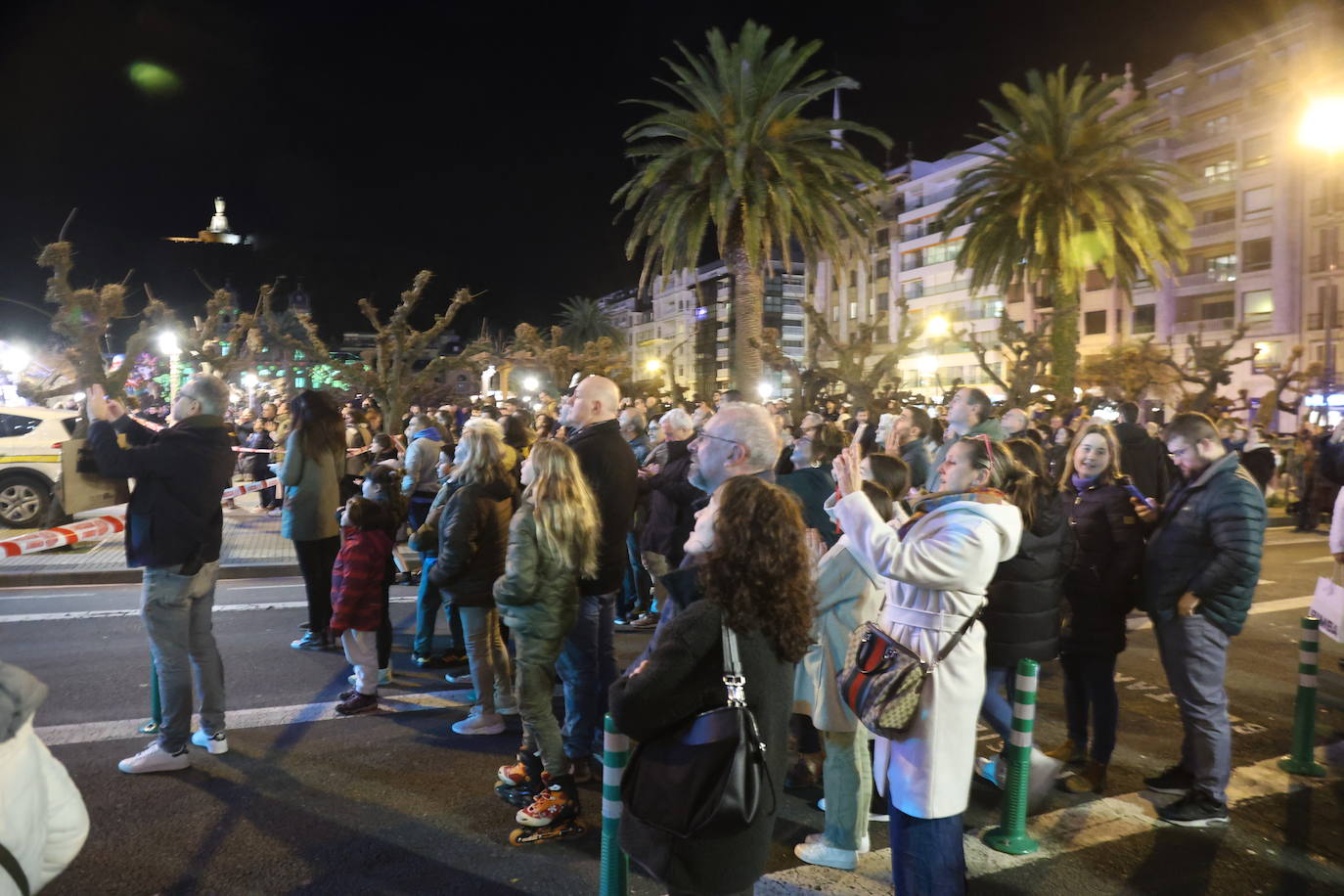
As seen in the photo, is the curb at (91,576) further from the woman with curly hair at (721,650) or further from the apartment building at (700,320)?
the apartment building at (700,320)

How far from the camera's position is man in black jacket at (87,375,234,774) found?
15.4 feet

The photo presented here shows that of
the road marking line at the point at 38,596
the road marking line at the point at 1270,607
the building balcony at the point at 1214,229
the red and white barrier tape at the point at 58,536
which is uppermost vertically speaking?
the building balcony at the point at 1214,229

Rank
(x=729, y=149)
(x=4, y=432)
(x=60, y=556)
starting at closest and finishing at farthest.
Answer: (x=60, y=556), (x=4, y=432), (x=729, y=149)

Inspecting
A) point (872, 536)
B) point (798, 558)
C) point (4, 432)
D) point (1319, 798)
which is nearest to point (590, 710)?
point (872, 536)

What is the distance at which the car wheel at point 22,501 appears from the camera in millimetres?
12797

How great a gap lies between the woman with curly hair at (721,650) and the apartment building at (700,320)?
7899 cm

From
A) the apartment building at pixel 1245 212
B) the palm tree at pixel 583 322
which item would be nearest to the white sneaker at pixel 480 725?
the apartment building at pixel 1245 212

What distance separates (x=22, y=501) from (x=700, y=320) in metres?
76.9

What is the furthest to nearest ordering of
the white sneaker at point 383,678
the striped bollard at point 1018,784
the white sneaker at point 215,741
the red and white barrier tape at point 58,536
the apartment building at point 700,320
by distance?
the apartment building at point 700,320, the red and white barrier tape at point 58,536, the white sneaker at point 383,678, the white sneaker at point 215,741, the striped bollard at point 1018,784

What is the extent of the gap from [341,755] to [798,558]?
3685 mm

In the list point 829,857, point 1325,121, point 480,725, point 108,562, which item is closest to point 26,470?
point 108,562

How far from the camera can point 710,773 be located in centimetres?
246

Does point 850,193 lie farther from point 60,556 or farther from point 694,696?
point 694,696

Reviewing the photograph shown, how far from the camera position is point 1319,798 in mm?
4812
